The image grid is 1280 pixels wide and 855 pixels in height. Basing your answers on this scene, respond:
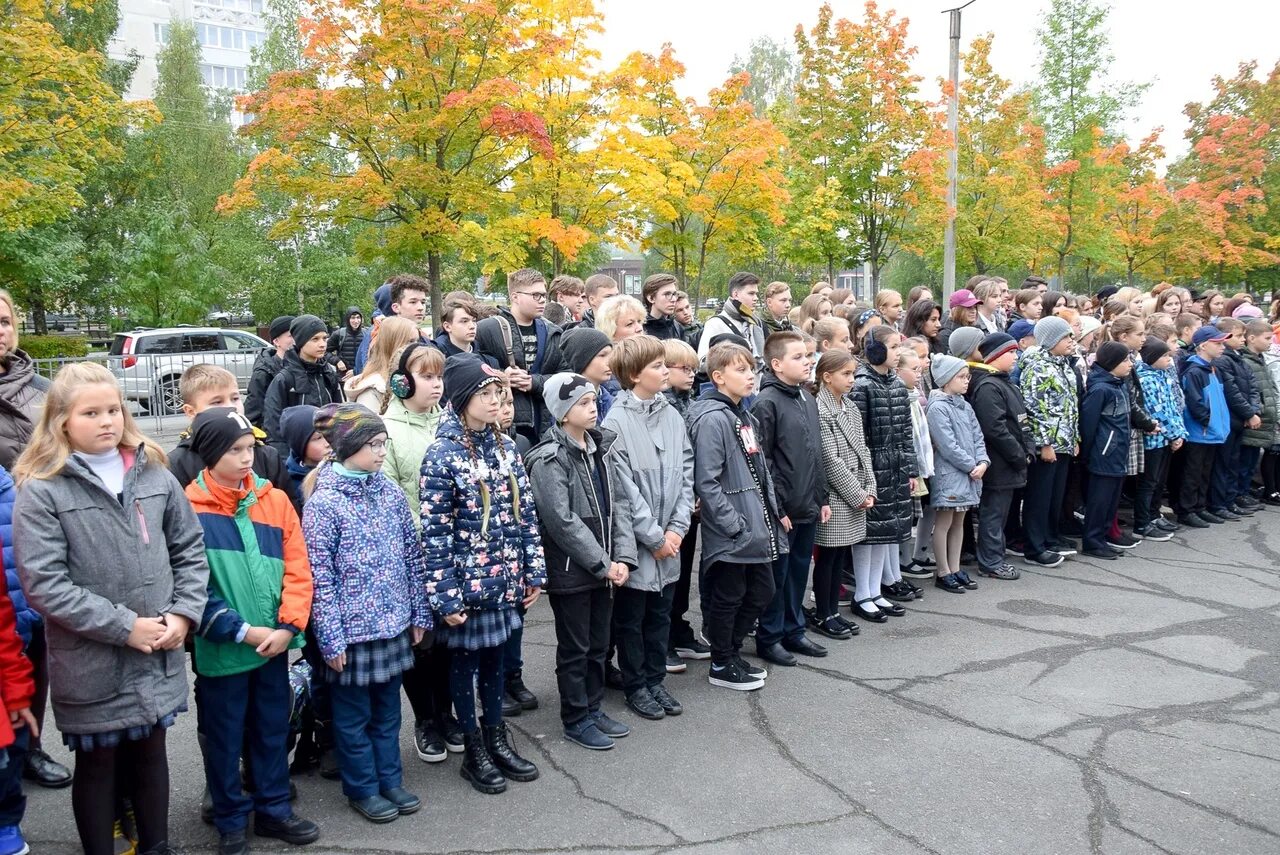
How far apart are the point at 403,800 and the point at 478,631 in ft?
2.57

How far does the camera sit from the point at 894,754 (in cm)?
466

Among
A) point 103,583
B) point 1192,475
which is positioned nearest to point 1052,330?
point 1192,475

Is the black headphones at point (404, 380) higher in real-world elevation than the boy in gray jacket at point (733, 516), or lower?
higher

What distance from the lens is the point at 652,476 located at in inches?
206

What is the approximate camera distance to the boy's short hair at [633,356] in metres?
5.19

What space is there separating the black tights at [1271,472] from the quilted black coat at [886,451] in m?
6.44

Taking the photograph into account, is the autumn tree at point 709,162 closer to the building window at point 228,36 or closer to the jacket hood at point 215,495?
the jacket hood at point 215,495

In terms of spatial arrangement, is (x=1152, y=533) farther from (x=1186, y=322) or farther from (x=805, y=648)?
(x=805, y=648)

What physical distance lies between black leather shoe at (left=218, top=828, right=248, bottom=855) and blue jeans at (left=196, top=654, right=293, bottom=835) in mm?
25

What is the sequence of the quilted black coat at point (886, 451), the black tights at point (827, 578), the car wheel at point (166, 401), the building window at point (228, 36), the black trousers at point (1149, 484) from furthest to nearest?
the building window at point (228, 36)
the car wheel at point (166, 401)
the black trousers at point (1149, 484)
the quilted black coat at point (886, 451)
the black tights at point (827, 578)

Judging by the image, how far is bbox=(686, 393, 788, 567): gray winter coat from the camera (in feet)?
17.7

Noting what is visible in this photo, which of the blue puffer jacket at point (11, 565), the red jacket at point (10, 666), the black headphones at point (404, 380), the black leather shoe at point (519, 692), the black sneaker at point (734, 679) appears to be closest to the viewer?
the red jacket at point (10, 666)

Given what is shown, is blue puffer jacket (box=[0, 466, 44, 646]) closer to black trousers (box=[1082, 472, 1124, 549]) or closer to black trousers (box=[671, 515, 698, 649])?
black trousers (box=[671, 515, 698, 649])

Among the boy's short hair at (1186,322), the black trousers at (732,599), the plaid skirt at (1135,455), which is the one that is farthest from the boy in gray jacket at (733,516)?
the boy's short hair at (1186,322)
